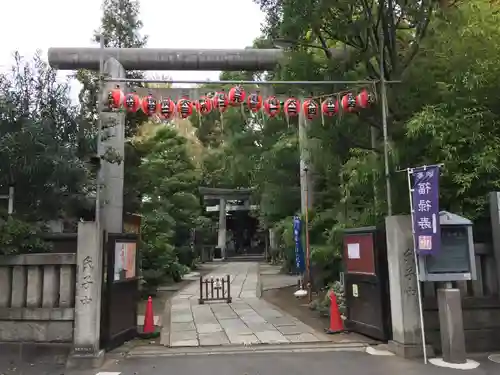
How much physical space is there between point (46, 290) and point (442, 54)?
27.1 feet

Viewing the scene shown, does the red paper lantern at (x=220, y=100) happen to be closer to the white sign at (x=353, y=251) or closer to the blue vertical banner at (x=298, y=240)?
the white sign at (x=353, y=251)

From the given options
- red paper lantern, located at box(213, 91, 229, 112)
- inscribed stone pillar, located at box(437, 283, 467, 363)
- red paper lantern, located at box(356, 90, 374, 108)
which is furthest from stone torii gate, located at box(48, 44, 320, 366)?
inscribed stone pillar, located at box(437, 283, 467, 363)

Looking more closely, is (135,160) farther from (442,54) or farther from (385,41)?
(442,54)

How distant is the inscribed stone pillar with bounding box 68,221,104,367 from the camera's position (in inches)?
275

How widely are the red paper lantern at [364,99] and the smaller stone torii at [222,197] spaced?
27213mm

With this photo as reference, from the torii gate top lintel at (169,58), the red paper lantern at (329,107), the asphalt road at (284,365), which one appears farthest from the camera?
the torii gate top lintel at (169,58)

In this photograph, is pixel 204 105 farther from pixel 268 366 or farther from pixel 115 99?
pixel 268 366

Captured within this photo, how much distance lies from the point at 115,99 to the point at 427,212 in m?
6.24

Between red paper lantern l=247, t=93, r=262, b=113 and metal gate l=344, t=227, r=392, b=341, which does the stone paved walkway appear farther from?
red paper lantern l=247, t=93, r=262, b=113

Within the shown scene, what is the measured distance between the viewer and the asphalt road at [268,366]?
6391mm

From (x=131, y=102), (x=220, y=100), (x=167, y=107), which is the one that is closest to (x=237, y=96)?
(x=220, y=100)

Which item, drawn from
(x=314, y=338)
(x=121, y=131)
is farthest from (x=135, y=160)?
(x=314, y=338)

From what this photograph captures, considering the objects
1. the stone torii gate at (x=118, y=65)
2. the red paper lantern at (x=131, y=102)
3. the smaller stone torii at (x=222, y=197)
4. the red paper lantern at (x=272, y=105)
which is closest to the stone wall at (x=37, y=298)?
the stone torii gate at (x=118, y=65)

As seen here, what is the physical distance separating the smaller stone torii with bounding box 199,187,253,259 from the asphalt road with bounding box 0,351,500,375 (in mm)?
29104
